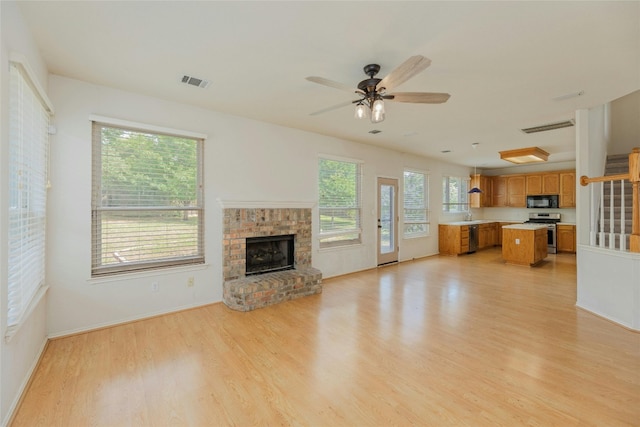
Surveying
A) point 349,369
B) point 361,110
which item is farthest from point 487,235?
point 349,369

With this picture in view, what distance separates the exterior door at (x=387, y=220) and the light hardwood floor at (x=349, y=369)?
8.51 ft

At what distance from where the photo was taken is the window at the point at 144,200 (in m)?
3.22

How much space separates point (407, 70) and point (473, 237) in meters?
7.50

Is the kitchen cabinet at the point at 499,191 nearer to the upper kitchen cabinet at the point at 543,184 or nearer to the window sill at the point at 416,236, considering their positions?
the upper kitchen cabinet at the point at 543,184

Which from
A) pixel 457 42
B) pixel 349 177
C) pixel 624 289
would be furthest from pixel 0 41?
pixel 624 289

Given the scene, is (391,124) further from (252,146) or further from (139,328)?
(139,328)

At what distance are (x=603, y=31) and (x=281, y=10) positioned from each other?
8.10 ft

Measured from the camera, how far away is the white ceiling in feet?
6.48

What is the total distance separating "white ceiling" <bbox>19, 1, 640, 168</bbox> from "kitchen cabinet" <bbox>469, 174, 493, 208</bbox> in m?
5.65

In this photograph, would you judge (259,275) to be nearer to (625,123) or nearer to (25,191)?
(25,191)

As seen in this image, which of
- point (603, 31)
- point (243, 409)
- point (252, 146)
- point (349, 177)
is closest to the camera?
point (243, 409)

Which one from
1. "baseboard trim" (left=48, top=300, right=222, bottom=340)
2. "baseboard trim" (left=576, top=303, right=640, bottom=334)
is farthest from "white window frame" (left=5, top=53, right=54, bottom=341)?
"baseboard trim" (left=576, top=303, right=640, bottom=334)

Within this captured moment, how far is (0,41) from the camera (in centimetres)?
166

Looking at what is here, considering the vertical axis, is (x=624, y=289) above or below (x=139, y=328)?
above
